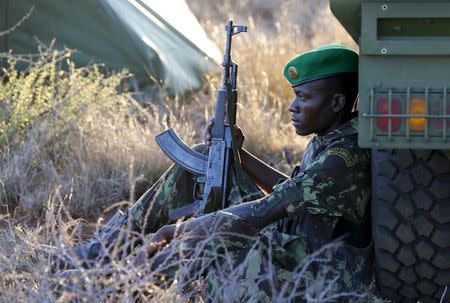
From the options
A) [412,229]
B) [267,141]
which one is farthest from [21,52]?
[412,229]

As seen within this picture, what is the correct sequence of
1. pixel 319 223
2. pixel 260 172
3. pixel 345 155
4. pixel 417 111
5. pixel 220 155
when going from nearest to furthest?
pixel 417 111
pixel 345 155
pixel 319 223
pixel 220 155
pixel 260 172

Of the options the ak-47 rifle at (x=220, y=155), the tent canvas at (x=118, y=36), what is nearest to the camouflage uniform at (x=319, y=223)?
the ak-47 rifle at (x=220, y=155)

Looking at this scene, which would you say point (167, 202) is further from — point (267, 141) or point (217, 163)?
point (267, 141)

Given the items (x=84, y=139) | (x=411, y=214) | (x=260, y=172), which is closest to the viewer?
(x=411, y=214)

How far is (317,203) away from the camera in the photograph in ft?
12.4

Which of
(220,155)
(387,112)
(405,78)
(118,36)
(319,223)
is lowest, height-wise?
(319,223)

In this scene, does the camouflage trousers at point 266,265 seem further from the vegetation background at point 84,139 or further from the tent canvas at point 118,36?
the tent canvas at point 118,36

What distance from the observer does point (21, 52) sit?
738cm

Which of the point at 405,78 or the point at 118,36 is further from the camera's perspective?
the point at 118,36

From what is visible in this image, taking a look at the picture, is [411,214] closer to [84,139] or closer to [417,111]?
[417,111]

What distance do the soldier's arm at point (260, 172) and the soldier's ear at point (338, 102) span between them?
24.5 inches

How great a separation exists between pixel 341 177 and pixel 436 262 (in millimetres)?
438

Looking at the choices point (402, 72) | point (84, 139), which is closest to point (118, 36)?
point (84, 139)

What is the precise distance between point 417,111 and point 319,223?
2.64 ft
